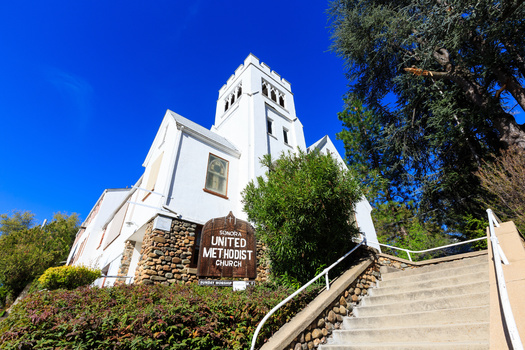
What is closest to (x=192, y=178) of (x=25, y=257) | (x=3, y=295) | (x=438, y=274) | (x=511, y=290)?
(x=438, y=274)

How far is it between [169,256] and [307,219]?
496 centimetres

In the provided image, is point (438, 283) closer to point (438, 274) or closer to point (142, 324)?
point (438, 274)

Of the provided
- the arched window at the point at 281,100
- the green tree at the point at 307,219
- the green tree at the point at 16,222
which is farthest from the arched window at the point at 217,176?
the green tree at the point at 16,222

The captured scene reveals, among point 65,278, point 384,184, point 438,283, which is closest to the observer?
point 438,283

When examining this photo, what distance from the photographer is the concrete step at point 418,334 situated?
3338 mm

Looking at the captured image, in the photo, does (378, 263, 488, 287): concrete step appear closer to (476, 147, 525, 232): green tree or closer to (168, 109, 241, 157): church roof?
(476, 147, 525, 232): green tree

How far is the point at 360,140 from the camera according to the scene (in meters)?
21.5

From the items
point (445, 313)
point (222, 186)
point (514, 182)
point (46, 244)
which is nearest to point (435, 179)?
point (514, 182)

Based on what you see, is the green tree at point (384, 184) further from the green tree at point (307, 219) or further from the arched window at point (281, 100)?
the arched window at point (281, 100)

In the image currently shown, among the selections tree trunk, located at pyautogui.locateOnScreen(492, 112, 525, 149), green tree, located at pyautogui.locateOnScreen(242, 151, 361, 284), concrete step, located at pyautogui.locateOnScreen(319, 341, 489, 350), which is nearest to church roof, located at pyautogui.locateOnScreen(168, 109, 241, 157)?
green tree, located at pyautogui.locateOnScreen(242, 151, 361, 284)

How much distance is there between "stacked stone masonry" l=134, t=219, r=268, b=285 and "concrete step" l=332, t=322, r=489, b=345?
16.5ft

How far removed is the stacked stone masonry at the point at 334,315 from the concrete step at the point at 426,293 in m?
0.37

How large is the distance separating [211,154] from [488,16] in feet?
37.3

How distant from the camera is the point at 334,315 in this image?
4938 mm
